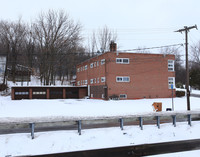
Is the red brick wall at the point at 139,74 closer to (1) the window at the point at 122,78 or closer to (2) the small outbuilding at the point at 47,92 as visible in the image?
(1) the window at the point at 122,78

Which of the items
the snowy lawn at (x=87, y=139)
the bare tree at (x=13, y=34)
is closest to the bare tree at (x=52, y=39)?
the bare tree at (x=13, y=34)

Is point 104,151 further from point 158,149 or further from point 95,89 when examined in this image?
point 95,89

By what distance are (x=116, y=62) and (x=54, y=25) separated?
23.4m

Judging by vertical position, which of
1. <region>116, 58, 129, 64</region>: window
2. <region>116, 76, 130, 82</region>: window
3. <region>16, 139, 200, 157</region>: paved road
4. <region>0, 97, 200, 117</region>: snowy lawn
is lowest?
<region>0, 97, 200, 117</region>: snowy lawn

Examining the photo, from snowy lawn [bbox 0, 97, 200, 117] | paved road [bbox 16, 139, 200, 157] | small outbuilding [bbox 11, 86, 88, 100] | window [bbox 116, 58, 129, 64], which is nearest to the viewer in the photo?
paved road [bbox 16, 139, 200, 157]

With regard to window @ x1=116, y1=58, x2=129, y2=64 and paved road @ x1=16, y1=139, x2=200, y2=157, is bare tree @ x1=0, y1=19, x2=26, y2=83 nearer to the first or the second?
window @ x1=116, y1=58, x2=129, y2=64

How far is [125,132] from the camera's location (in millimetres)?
10203

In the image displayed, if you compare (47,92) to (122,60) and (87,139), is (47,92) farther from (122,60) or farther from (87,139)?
(87,139)

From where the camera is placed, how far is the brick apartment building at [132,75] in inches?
1384

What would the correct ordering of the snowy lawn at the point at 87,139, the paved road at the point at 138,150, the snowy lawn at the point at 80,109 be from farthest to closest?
the snowy lawn at the point at 80,109 → the snowy lawn at the point at 87,139 → the paved road at the point at 138,150

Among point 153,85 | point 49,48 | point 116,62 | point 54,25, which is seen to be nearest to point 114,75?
point 116,62

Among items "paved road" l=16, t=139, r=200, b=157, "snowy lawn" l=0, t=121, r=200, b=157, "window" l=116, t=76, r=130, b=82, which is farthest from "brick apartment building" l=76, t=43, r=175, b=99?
"paved road" l=16, t=139, r=200, b=157

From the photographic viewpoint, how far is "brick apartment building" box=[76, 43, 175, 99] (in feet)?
→ 115

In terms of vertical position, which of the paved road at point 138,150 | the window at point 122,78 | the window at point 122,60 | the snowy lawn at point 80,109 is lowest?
the snowy lawn at point 80,109
